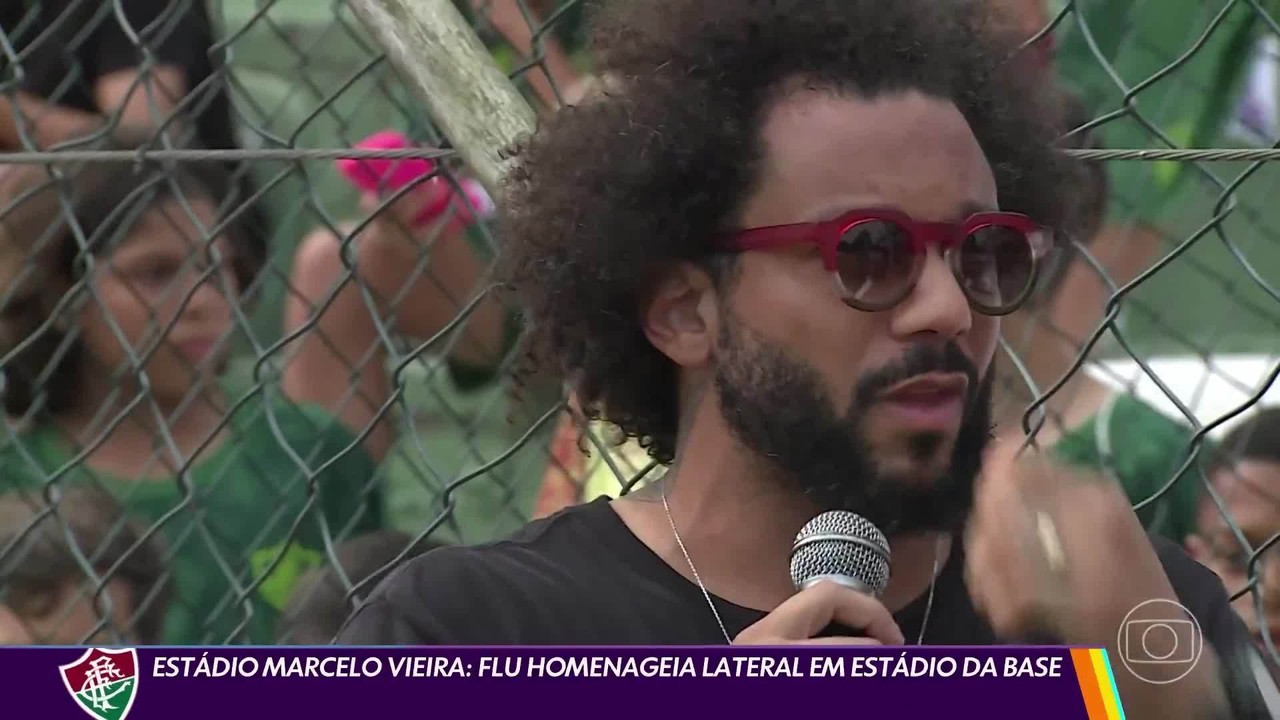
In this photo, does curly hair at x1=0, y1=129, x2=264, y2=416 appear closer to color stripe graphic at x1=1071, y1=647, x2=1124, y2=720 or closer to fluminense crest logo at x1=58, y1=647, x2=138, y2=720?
fluminense crest logo at x1=58, y1=647, x2=138, y2=720

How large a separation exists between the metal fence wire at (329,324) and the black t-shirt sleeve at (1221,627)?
10 cm

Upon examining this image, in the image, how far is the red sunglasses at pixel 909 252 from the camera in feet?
4.10

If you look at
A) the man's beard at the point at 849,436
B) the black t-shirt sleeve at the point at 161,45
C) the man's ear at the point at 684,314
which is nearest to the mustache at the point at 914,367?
the man's beard at the point at 849,436

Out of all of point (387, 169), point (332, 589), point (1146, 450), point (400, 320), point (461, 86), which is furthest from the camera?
point (400, 320)

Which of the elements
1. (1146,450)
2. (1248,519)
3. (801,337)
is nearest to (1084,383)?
(1146,450)

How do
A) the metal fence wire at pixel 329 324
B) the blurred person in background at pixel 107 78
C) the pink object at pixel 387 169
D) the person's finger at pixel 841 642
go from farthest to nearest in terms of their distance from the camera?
1. the blurred person in background at pixel 107 78
2. the pink object at pixel 387 169
3. the metal fence wire at pixel 329 324
4. the person's finger at pixel 841 642

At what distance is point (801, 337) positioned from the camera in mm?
1286

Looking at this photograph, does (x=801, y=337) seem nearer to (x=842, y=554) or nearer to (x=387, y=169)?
(x=842, y=554)

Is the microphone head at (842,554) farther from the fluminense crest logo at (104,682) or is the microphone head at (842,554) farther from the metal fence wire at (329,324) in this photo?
the fluminense crest logo at (104,682)

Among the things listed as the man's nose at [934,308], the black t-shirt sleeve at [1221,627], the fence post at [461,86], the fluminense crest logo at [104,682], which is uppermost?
the fence post at [461,86]

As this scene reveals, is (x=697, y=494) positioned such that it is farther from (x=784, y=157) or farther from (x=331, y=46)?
(x=331, y=46)

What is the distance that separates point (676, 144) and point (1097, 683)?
1.70 feet

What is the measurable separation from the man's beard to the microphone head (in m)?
0.04

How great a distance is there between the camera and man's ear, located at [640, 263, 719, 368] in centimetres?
136
